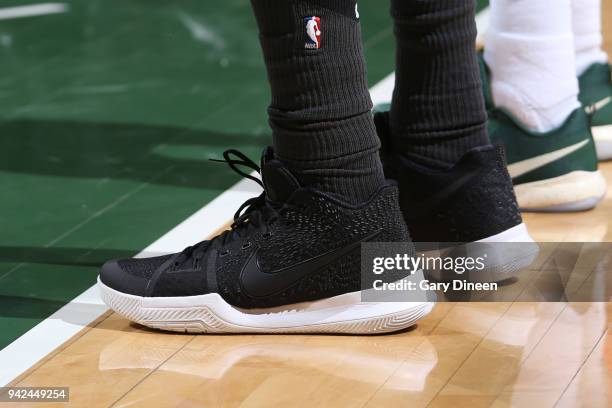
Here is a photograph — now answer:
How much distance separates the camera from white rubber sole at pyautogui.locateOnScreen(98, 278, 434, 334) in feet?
4.86

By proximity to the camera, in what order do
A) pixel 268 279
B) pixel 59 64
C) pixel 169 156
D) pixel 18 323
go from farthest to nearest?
pixel 59 64 < pixel 169 156 < pixel 18 323 < pixel 268 279

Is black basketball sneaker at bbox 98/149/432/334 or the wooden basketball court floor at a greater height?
black basketball sneaker at bbox 98/149/432/334

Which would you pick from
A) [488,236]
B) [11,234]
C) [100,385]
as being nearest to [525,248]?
[488,236]

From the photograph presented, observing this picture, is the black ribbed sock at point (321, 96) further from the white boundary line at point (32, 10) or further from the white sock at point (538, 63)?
the white boundary line at point (32, 10)

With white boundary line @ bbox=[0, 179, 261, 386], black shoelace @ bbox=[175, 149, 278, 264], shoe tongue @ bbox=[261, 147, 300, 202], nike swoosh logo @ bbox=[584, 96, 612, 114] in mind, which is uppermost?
shoe tongue @ bbox=[261, 147, 300, 202]

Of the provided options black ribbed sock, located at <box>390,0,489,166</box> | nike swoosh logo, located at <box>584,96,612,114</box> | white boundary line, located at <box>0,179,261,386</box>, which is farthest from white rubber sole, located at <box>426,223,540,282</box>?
nike swoosh logo, located at <box>584,96,612,114</box>

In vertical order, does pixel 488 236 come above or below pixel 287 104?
below

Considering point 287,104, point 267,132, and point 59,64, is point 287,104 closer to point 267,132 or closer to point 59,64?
point 267,132

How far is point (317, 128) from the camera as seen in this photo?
1432 mm

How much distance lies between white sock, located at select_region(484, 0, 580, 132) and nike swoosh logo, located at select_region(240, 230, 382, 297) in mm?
577

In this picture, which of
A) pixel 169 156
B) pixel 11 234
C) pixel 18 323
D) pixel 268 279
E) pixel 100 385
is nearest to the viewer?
pixel 100 385

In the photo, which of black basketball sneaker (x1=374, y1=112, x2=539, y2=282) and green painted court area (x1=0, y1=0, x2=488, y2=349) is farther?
green painted court area (x1=0, y1=0, x2=488, y2=349)

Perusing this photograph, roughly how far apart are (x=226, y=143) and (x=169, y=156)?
0.43ft

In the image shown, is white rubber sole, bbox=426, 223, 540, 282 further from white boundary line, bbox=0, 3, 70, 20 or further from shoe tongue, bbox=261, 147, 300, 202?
white boundary line, bbox=0, 3, 70, 20
